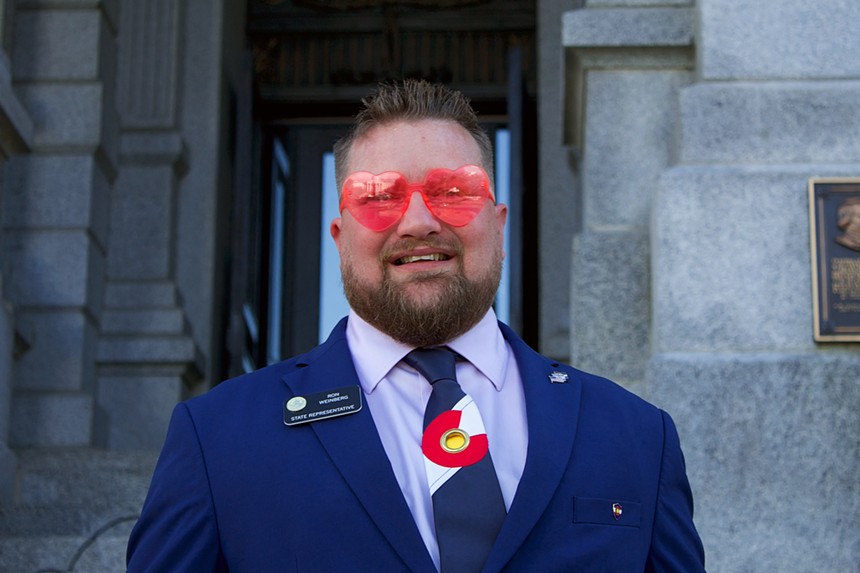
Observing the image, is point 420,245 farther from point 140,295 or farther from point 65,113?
point 140,295

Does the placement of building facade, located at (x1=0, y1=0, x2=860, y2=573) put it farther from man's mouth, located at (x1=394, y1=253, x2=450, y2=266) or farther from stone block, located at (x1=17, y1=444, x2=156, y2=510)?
man's mouth, located at (x1=394, y1=253, x2=450, y2=266)

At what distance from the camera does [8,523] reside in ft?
20.7

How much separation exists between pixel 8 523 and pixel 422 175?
12.8 feet

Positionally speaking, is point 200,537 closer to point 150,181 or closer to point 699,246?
point 699,246

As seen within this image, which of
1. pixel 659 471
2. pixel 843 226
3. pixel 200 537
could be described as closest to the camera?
pixel 200 537

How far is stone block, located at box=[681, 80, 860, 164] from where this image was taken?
5.87m

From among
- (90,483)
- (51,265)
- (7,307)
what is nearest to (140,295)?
(51,265)

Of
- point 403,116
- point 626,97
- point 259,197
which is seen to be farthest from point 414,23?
point 403,116

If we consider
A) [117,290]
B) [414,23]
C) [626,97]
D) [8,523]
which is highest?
[414,23]

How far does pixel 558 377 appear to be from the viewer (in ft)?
10.3

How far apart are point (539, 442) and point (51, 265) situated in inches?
259

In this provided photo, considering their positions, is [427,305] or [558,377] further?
[558,377]

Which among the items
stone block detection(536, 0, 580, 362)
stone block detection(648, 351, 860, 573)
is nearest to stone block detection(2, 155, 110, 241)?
stone block detection(536, 0, 580, 362)

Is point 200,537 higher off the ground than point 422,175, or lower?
lower
